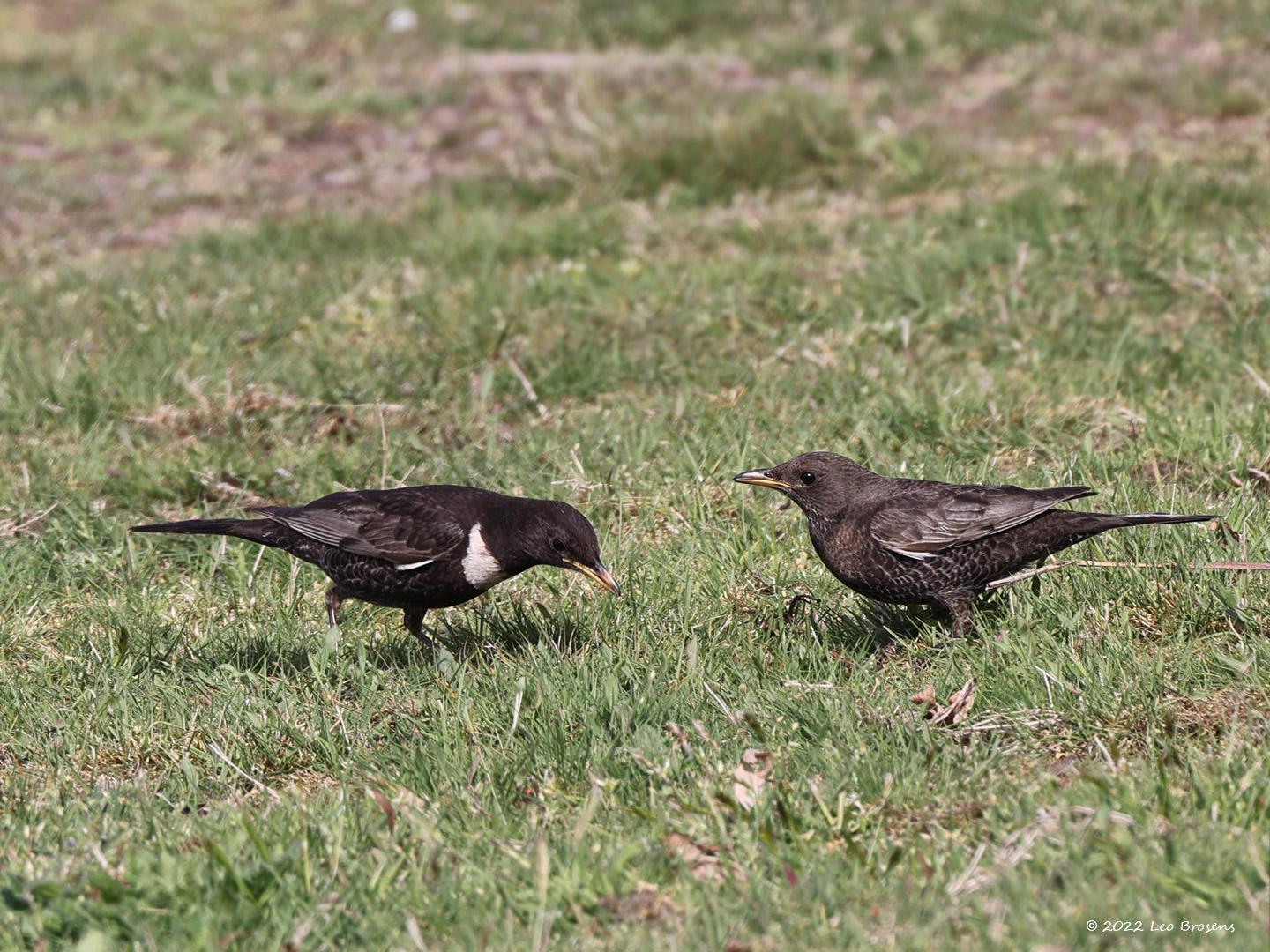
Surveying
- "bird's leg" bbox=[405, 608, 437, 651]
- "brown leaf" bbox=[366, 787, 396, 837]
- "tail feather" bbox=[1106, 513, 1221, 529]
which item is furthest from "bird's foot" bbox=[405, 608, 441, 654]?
"tail feather" bbox=[1106, 513, 1221, 529]

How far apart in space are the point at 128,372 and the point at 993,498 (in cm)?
447

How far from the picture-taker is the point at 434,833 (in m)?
3.96

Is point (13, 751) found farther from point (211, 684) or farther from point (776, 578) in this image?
point (776, 578)

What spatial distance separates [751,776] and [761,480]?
5.74ft

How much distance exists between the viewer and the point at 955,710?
4.47 metres

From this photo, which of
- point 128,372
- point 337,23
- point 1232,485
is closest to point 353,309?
point 128,372

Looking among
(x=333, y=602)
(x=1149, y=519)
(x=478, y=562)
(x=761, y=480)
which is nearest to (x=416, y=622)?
(x=333, y=602)

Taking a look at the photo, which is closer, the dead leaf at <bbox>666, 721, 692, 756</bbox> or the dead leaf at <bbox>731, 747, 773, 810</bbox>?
the dead leaf at <bbox>731, 747, 773, 810</bbox>

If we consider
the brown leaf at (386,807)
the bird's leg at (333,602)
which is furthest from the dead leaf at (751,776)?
the bird's leg at (333,602)

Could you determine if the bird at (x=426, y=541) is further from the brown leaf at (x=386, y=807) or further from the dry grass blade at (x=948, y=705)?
the brown leaf at (x=386, y=807)

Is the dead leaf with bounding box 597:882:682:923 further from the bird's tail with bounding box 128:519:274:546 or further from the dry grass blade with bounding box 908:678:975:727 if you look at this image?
the bird's tail with bounding box 128:519:274:546

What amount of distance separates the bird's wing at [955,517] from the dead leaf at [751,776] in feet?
3.90

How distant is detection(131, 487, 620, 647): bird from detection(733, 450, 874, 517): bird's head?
0.70 metres

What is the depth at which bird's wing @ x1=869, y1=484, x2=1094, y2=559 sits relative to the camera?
5152mm
